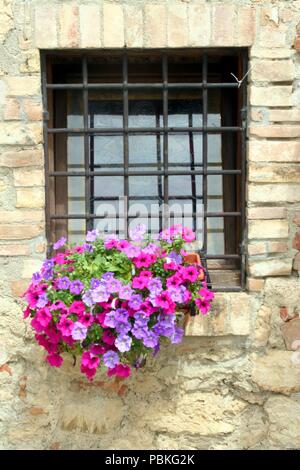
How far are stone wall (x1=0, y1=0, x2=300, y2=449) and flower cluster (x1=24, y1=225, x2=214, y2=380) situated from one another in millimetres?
252

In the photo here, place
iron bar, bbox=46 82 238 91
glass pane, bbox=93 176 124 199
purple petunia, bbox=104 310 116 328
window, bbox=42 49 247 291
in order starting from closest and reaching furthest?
1. purple petunia, bbox=104 310 116 328
2. iron bar, bbox=46 82 238 91
3. window, bbox=42 49 247 291
4. glass pane, bbox=93 176 124 199

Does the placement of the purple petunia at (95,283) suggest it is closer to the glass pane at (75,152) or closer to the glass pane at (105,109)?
the glass pane at (75,152)

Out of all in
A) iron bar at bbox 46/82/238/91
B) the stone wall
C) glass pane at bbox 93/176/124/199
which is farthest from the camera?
glass pane at bbox 93/176/124/199

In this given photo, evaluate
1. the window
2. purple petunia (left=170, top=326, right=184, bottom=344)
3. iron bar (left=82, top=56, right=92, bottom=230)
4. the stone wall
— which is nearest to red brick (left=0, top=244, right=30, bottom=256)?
the stone wall

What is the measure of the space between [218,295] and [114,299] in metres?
0.58

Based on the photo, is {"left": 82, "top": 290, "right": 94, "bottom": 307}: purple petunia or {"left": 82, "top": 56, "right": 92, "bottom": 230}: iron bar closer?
{"left": 82, "top": 290, "right": 94, "bottom": 307}: purple petunia

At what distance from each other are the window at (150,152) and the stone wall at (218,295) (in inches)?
6.2

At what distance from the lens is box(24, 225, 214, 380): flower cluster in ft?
7.14

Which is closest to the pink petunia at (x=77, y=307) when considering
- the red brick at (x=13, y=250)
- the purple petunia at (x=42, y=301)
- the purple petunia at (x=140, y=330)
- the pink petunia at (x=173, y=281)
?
the purple petunia at (x=42, y=301)

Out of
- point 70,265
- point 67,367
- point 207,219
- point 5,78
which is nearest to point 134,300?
point 70,265

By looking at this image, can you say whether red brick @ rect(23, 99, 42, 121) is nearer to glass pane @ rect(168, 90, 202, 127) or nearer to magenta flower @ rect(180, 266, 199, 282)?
glass pane @ rect(168, 90, 202, 127)

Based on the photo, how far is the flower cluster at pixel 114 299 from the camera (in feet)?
7.14

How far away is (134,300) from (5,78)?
1.15 meters
